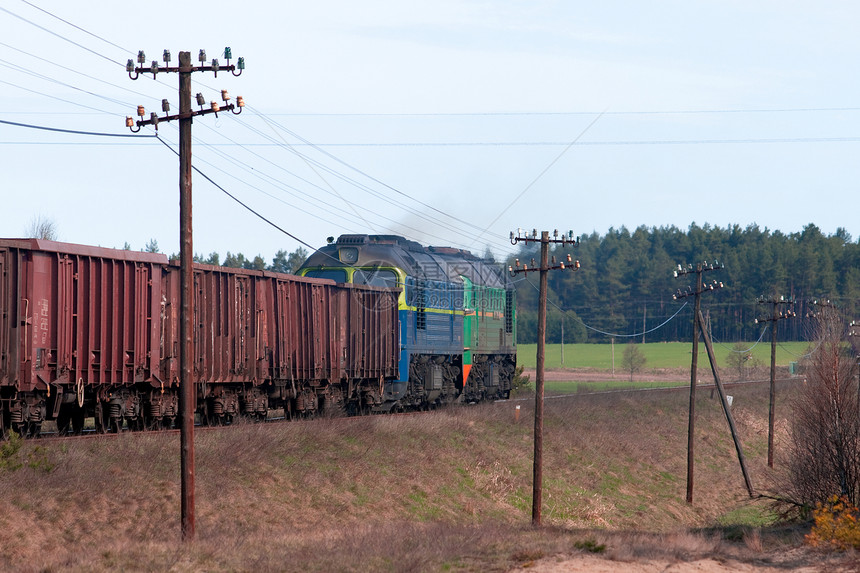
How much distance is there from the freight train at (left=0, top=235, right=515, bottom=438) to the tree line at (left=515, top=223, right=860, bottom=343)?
80.7 metres

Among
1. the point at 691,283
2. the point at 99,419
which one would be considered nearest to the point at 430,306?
the point at 99,419

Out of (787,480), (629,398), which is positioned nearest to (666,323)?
(629,398)

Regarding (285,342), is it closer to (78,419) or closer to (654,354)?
(78,419)

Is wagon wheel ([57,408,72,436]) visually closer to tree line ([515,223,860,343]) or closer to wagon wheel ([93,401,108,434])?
wagon wheel ([93,401,108,434])

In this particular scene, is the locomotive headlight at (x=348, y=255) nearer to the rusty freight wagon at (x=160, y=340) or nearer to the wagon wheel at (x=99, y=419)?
the rusty freight wagon at (x=160, y=340)

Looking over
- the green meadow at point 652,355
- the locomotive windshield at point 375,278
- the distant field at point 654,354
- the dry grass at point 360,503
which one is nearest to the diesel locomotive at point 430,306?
the locomotive windshield at point 375,278

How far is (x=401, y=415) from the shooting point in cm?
2953

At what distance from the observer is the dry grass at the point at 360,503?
1495cm

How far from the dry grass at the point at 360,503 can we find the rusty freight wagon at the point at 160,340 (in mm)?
1327

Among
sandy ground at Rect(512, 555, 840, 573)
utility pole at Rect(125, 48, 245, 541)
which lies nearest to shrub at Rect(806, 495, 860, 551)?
sandy ground at Rect(512, 555, 840, 573)

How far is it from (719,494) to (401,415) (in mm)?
16677

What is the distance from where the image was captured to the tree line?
120m

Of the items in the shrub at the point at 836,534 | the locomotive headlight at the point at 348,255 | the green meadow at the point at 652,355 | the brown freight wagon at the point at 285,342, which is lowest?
the green meadow at the point at 652,355

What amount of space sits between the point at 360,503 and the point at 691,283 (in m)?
126
